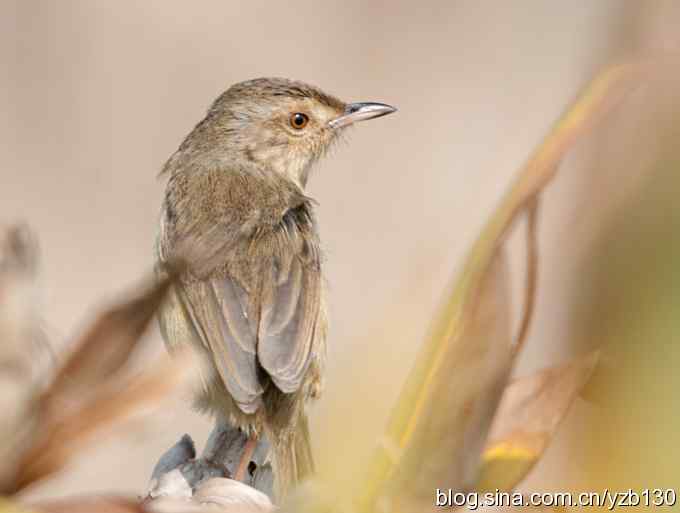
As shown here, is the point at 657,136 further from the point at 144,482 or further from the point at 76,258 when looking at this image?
the point at 76,258

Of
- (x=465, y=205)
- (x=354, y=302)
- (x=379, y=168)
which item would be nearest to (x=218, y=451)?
(x=465, y=205)

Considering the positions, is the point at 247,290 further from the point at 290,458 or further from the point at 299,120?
the point at 299,120

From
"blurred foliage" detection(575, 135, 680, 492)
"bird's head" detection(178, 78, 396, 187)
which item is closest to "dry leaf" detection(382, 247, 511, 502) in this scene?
"blurred foliage" detection(575, 135, 680, 492)

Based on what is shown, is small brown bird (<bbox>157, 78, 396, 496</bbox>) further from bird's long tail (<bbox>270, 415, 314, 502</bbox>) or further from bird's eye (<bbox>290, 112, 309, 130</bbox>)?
bird's eye (<bbox>290, 112, 309, 130</bbox>)

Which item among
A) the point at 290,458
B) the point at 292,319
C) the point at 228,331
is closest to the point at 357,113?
the point at 292,319

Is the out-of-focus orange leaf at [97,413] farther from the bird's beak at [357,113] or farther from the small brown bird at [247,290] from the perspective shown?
the bird's beak at [357,113]

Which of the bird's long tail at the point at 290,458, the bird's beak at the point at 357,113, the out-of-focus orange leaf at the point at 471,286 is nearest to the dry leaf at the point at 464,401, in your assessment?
the out-of-focus orange leaf at the point at 471,286

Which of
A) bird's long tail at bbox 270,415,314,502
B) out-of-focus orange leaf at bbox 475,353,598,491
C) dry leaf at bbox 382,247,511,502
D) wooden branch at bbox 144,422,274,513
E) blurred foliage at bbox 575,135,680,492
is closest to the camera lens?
blurred foliage at bbox 575,135,680,492
